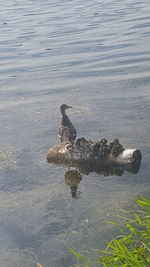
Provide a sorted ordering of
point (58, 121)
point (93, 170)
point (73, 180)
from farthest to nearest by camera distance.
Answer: point (58, 121)
point (93, 170)
point (73, 180)

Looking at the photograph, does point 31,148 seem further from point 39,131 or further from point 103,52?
point 103,52

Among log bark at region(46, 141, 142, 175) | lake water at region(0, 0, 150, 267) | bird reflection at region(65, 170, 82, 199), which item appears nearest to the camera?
lake water at region(0, 0, 150, 267)

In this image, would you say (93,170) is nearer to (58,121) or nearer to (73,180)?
(73,180)

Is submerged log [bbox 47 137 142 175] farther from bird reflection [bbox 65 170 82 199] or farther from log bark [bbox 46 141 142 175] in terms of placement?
bird reflection [bbox 65 170 82 199]

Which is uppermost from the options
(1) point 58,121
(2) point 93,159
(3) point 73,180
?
(2) point 93,159

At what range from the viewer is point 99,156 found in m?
6.02

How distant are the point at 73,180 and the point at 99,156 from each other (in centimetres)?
50

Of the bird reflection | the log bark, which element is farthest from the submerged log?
the bird reflection

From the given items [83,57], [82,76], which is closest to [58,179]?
[82,76]

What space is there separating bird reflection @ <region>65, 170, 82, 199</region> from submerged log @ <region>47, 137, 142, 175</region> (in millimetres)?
128

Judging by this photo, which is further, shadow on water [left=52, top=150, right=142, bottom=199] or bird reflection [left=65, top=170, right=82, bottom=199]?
shadow on water [left=52, top=150, right=142, bottom=199]

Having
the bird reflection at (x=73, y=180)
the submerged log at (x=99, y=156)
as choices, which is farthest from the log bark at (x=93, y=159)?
the bird reflection at (x=73, y=180)

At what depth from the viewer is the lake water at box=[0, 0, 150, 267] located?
475 cm

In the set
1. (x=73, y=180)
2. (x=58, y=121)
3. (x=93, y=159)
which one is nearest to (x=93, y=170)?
(x=93, y=159)
